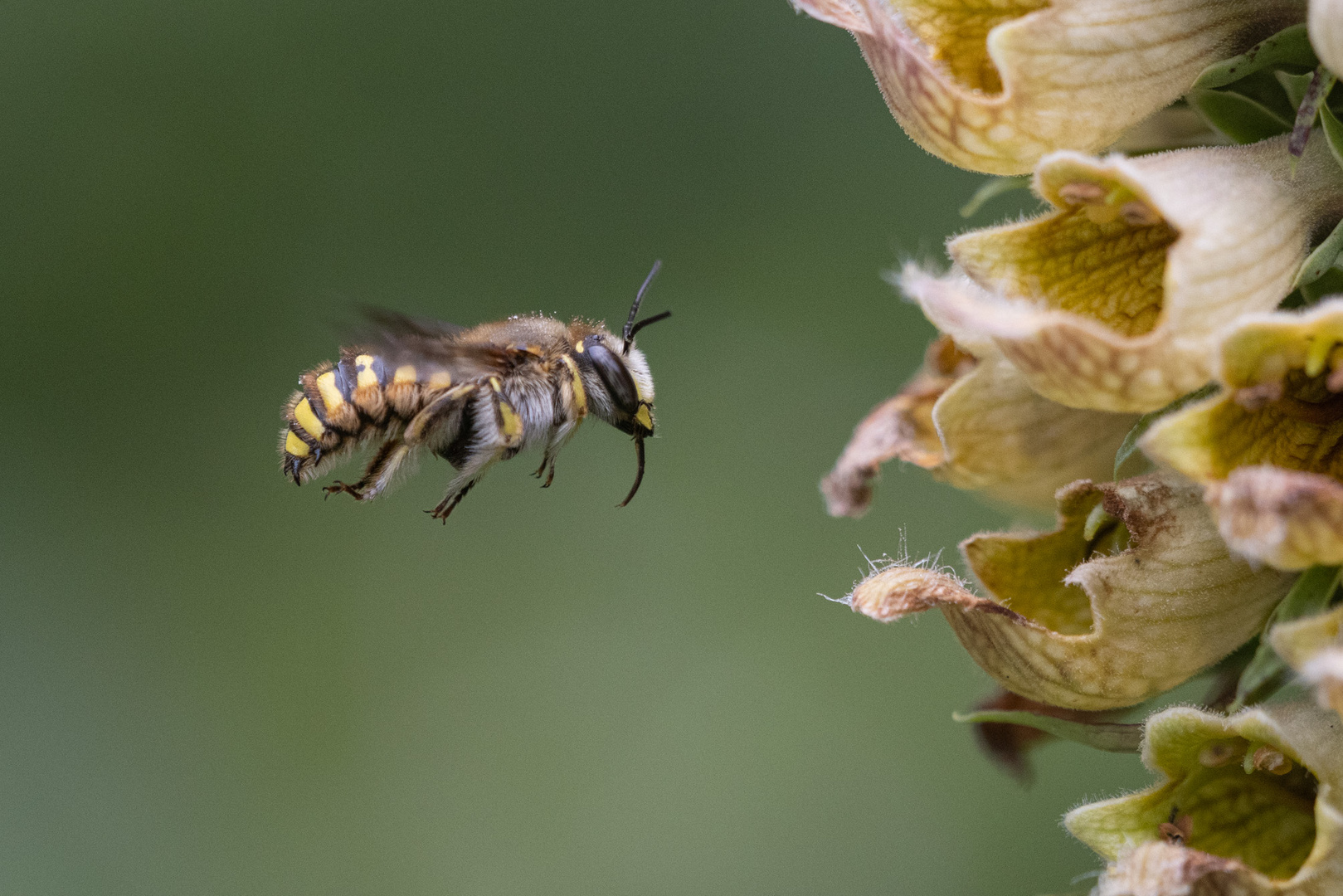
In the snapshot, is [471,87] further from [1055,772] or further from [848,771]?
[1055,772]

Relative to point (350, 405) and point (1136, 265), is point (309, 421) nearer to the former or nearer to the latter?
point (350, 405)

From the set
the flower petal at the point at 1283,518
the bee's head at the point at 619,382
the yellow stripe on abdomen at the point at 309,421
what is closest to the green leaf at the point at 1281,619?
the flower petal at the point at 1283,518

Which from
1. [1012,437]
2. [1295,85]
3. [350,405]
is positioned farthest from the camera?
[350,405]

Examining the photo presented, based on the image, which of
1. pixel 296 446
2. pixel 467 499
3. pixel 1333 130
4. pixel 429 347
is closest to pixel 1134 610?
pixel 1333 130

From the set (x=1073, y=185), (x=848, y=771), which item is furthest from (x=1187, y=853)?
(x=848, y=771)

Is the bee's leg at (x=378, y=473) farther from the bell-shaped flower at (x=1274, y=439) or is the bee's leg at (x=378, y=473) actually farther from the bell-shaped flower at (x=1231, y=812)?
the bell-shaped flower at (x=1274, y=439)
